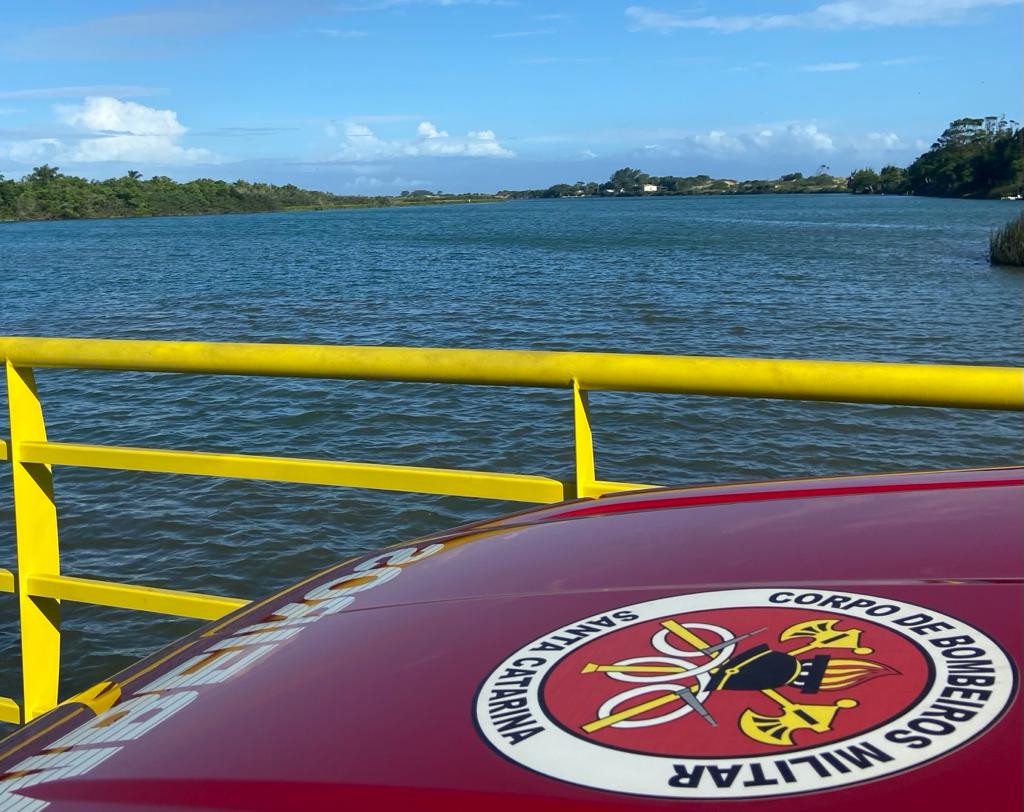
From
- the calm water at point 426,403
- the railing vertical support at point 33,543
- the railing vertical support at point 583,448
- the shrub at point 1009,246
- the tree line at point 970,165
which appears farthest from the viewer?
the tree line at point 970,165

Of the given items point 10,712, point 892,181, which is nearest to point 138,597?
point 10,712

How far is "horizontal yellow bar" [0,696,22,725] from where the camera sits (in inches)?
125

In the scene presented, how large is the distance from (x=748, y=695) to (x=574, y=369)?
57.4 inches

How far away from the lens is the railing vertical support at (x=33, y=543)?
314 centimetres

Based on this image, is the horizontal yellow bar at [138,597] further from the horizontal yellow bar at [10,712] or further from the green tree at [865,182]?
the green tree at [865,182]

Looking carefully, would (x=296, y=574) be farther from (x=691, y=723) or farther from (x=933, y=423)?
(x=933, y=423)

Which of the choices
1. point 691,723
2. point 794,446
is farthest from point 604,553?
point 794,446

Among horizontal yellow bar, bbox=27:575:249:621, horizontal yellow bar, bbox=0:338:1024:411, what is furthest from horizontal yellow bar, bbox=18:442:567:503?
horizontal yellow bar, bbox=27:575:249:621

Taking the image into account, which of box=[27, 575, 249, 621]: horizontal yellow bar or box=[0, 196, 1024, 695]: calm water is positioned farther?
box=[0, 196, 1024, 695]: calm water

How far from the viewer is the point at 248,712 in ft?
4.66

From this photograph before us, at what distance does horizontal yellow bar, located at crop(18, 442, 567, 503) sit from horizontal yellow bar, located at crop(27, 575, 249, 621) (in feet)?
1.10

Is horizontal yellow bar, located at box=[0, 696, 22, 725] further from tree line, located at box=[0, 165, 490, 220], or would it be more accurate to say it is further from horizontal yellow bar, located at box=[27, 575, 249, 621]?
tree line, located at box=[0, 165, 490, 220]

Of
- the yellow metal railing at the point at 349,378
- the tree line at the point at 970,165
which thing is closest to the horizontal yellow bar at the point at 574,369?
the yellow metal railing at the point at 349,378

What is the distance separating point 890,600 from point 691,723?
1.17ft
